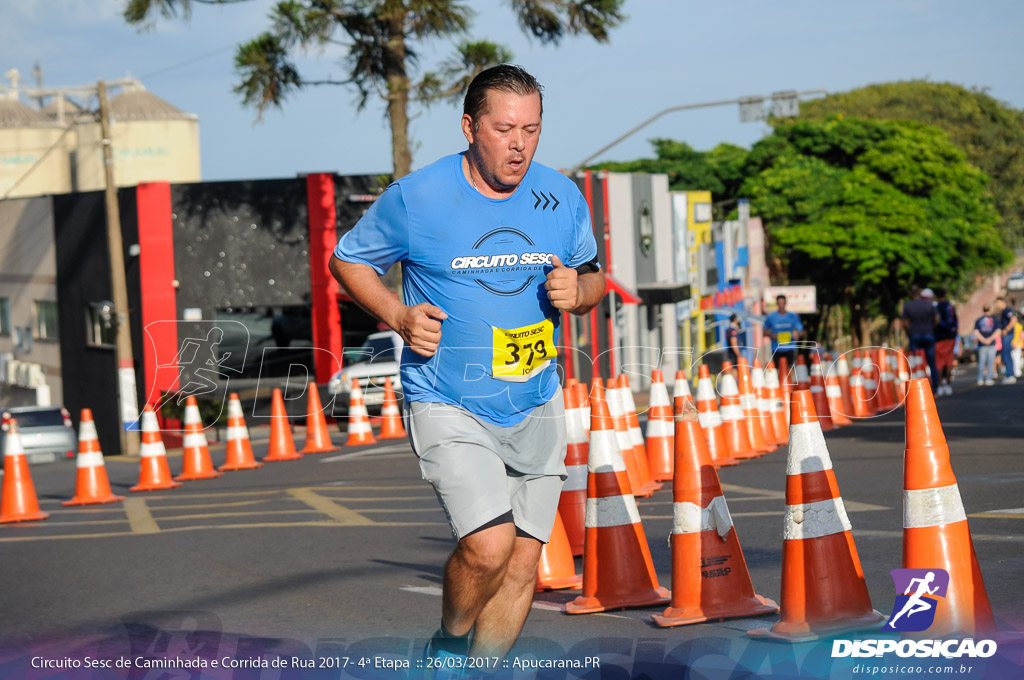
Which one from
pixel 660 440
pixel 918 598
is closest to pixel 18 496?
pixel 660 440

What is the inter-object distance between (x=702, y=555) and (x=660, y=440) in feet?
18.1

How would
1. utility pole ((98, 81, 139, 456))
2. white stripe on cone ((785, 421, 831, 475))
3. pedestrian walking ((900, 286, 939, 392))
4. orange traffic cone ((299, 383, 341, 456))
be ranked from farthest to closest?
utility pole ((98, 81, 139, 456)), pedestrian walking ((900, 286, 939, 392)), orange traffic cone ((299, 383, 341, 456)), white stripe on cone ((785, 421, 831, 475))

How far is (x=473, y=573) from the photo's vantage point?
4109 millimetres

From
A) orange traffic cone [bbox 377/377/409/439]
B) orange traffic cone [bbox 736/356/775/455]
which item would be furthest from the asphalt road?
orange traffic cone [bbox 377/377/409/439]

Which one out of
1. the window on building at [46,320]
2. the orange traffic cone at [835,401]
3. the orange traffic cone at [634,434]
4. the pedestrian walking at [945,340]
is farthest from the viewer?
the window on building at [46,320]

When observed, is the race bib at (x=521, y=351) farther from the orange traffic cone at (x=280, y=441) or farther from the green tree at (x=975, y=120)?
the green tree at (x=975, y=120)

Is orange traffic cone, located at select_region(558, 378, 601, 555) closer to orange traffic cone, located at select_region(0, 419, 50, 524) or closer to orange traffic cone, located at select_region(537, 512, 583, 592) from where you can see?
orange traffic cone, located at select_region(537, 512, 583, 592)

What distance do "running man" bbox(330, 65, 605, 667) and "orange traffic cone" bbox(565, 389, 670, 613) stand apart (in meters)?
1.46

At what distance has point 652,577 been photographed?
582 cm

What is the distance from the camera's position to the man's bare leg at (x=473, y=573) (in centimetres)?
410

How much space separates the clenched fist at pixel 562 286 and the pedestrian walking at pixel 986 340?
834 inches

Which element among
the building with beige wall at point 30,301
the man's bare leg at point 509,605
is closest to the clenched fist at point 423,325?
the man's bare leg at point 509,605

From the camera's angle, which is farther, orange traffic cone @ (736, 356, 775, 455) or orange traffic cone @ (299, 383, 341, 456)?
orange traffic cone @ (299, 383, 341, 456)

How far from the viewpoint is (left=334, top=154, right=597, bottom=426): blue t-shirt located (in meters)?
4.18
